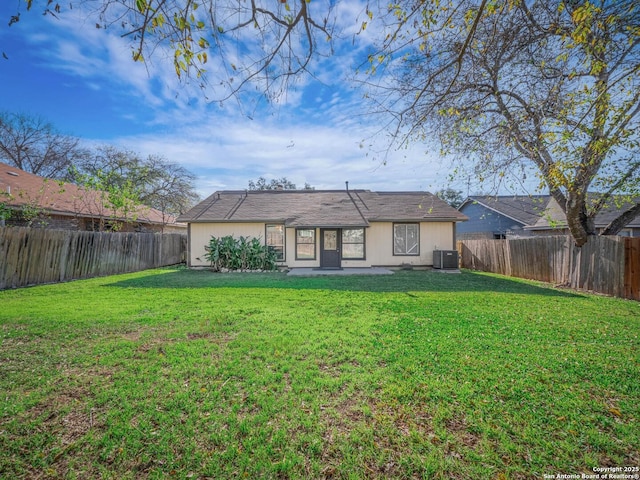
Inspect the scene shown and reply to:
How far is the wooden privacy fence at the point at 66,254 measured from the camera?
26.9 ft

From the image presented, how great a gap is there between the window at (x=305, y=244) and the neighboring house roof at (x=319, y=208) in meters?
0.78

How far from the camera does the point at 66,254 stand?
9.80 meters

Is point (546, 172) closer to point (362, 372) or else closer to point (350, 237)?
point (362, 372)

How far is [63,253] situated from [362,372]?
36.7 feet

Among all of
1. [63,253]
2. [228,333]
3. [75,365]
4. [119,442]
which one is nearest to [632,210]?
[228,333]

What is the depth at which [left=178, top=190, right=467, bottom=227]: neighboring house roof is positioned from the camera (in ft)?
45.3

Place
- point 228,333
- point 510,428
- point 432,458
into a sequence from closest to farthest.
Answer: point 432,458, point 510,428, point 228,333

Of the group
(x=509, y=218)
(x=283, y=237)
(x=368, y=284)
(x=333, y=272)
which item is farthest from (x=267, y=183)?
(x=368, y=284)

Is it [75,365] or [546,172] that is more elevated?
[546,172]

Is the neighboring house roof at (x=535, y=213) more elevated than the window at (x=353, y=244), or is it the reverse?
the neighboring house roof at (x=535, y=213)

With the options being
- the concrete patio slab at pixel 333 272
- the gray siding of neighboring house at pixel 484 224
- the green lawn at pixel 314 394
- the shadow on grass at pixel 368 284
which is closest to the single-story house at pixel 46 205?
the shadow on grass at pixel 368 284

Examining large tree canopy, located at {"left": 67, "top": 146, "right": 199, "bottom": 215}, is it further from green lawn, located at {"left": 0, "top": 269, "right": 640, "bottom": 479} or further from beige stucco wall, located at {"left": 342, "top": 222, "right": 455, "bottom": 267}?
green lawn, located at {"left": 0, "top": 269, "right": 640, "bottom": 479}

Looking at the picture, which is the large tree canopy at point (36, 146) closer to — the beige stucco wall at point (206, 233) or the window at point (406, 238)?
the beige stucco wall at point (206, 233)

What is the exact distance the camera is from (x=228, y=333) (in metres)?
4.62
